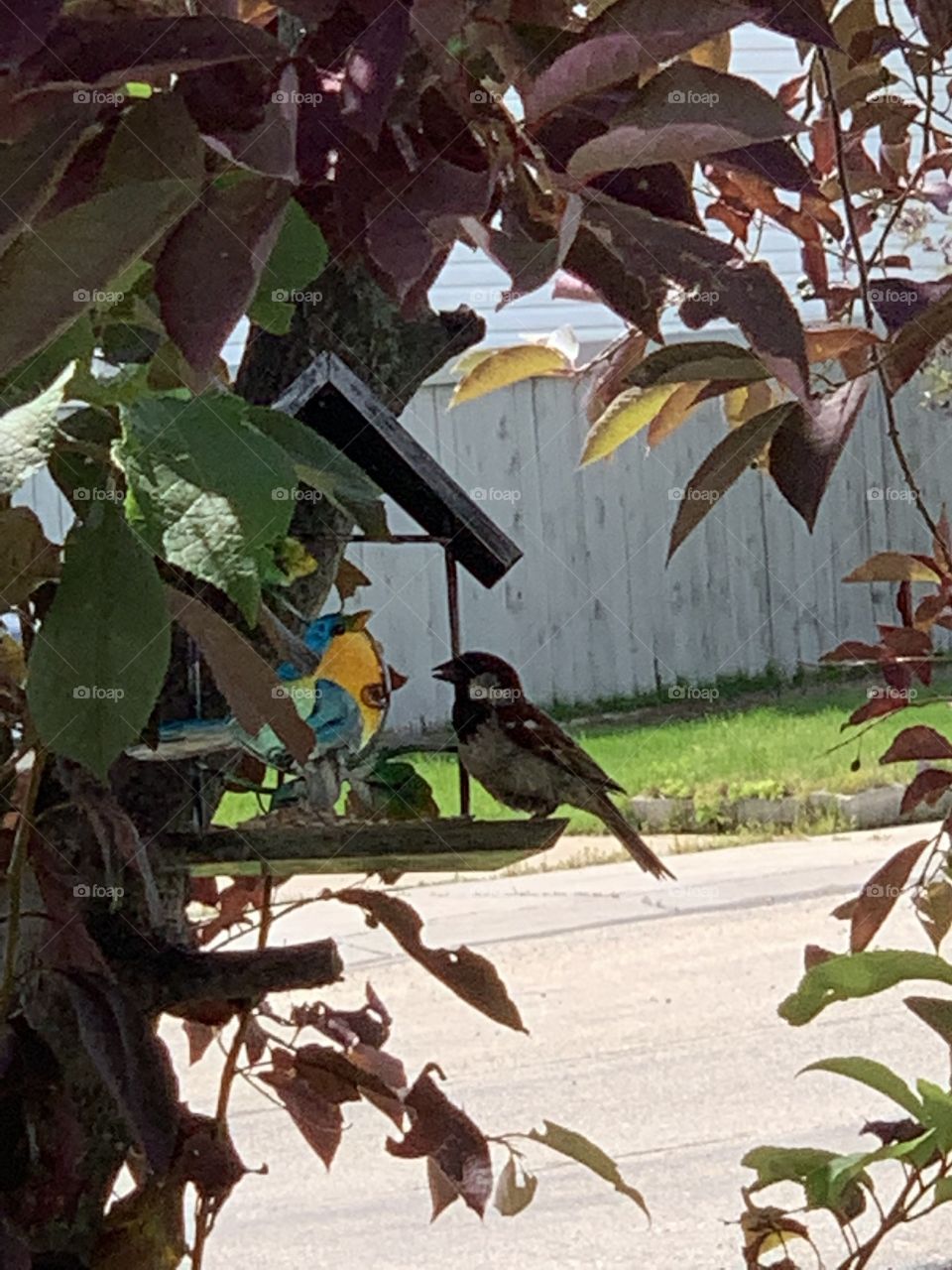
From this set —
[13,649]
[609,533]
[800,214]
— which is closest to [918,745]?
[800,214]

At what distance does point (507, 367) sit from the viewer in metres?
0.74

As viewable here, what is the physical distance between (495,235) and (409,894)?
7.32 ft

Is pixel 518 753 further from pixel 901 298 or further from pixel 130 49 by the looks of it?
pixel 130 49

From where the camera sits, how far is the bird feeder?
0.55m

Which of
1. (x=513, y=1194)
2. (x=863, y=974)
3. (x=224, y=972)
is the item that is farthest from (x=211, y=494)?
(x=513, y=1194)

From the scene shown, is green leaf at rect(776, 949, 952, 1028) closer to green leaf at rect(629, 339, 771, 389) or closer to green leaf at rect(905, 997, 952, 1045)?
green leaf at rect(905, 997, 952, 1045)

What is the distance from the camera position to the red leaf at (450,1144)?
586 millimetres

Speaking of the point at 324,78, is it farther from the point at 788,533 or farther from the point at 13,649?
the point at 788,533

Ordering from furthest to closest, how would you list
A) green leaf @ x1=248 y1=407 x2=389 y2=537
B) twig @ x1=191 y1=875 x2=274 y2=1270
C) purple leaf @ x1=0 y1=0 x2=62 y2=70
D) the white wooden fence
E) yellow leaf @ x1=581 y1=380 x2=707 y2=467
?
1. the white wooden fence
2. yellow leaf @ x1=581 y1=380 x2=707 y2=467
3. twig @ x1=191 y1=875 x2=274 y2=1270
4. green leaf @ x1=248 y1=407 x2=389 y2=537
5. purple leaf @ x1=0 y1=0 x2=62 y2=70

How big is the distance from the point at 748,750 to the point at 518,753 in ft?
9.10

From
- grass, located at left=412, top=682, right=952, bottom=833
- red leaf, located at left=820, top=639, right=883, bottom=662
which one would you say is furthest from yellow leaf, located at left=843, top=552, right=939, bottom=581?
grass, located at left=412, top=682, right=952, bottom=833

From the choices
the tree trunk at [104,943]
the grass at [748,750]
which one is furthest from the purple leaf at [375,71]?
the grass at [748,750]

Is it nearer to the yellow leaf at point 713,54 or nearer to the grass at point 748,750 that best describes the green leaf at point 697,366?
the yellow leaf at point 713,54

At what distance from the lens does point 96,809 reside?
469 mm
